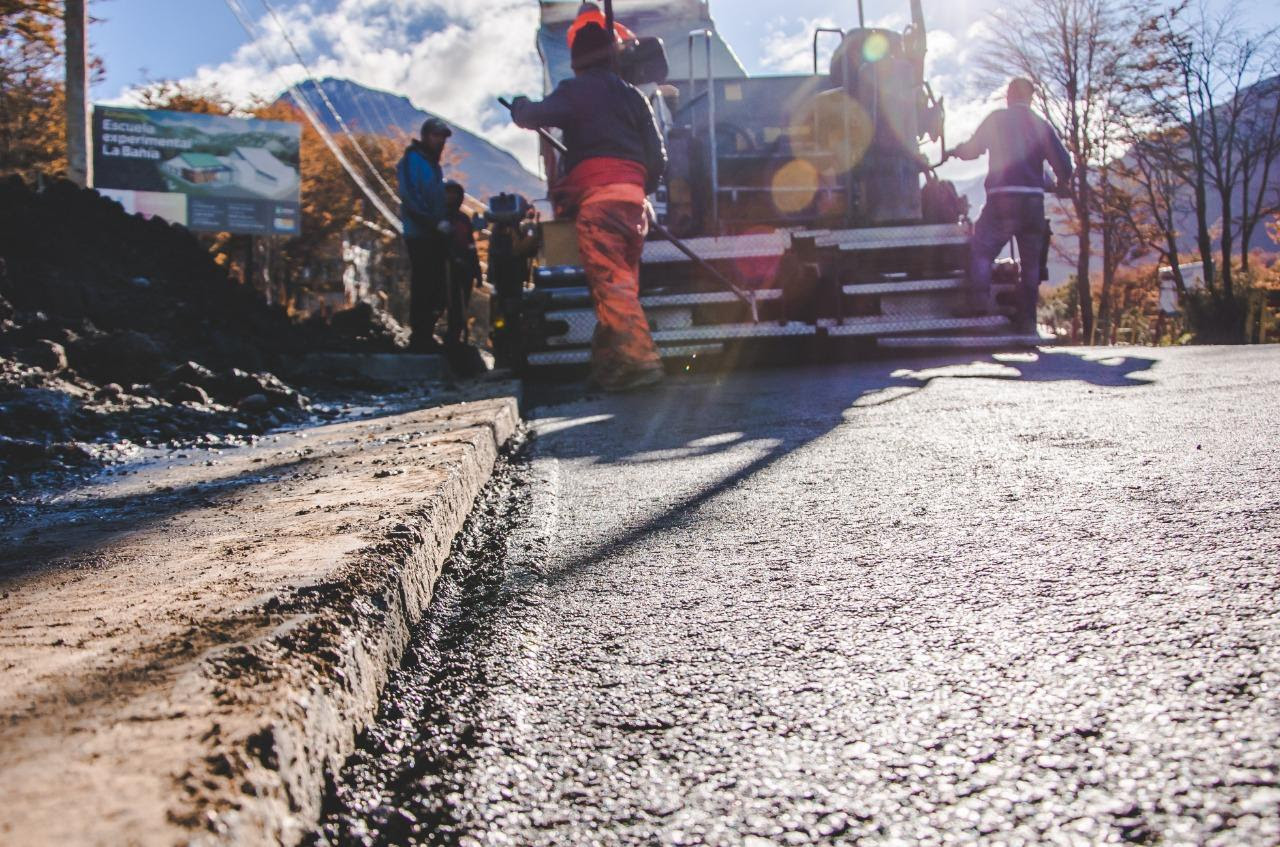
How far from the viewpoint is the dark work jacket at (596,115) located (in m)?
5.63

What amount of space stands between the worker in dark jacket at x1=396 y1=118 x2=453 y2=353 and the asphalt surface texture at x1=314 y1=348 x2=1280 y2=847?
5.78 metres

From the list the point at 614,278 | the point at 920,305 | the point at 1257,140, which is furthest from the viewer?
the point at 1257,140

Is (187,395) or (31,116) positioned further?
(31,116)

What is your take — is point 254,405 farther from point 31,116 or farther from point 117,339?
point 31,116

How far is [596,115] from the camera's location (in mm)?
5660

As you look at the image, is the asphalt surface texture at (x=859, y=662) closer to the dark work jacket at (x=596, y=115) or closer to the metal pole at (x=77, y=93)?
the dark work jacket at (x=596, y=115)

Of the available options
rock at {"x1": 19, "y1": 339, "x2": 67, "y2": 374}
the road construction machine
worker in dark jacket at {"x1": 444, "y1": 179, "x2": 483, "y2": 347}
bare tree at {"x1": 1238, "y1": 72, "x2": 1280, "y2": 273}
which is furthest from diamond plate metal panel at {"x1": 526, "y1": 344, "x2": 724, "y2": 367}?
bare tree at {"x1": 1238, "y1": 72, "x2": 1280, "y2": 273}

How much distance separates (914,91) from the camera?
7824mm

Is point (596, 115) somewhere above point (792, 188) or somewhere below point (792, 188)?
below

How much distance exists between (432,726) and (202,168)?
105ft

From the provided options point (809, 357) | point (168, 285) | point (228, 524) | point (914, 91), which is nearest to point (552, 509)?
point (228, 524)

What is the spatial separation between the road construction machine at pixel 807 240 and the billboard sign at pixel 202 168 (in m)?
24.2

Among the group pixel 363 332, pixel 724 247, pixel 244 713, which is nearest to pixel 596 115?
pixel 724 247

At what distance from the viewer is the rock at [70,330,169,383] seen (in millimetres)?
5160
